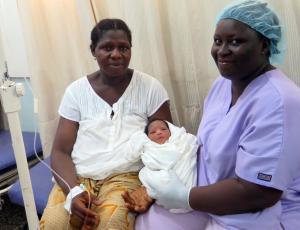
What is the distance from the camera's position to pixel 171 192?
3.84ft

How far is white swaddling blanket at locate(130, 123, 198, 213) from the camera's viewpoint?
4.09 ft

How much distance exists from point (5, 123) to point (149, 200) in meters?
2.04

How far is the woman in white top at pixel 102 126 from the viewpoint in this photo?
4.52 ft

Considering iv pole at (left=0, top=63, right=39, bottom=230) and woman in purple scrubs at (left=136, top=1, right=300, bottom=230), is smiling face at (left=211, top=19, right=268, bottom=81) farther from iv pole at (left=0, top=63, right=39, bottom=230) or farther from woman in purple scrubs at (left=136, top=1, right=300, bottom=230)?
iv pole at (left=0, top=63, right=39, bottom=230)

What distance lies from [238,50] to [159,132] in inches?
21.4

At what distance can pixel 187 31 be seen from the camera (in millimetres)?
1742

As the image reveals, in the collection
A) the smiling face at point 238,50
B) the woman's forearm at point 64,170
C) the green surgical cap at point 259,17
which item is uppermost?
the green surgical cap at point 259,17

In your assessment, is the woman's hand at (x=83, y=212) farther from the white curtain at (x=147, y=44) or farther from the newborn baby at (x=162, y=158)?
the white curtain at (x=147, y=44)

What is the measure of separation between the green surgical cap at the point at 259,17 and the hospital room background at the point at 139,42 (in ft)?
1.09

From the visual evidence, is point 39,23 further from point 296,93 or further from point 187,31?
point 296,93

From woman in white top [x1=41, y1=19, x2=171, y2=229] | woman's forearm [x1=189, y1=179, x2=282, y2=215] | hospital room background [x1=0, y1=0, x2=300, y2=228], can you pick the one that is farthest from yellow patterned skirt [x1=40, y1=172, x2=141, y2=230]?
hospital room background [x1=0, y1=0, x2=300, y2=228]

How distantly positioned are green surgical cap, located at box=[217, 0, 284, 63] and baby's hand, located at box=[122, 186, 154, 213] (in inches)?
28.2

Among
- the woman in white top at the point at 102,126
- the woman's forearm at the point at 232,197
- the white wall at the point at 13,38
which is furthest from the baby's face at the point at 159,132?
the white wall at the point at 13,38

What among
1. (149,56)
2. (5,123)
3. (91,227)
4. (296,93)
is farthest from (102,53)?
(5,123)
